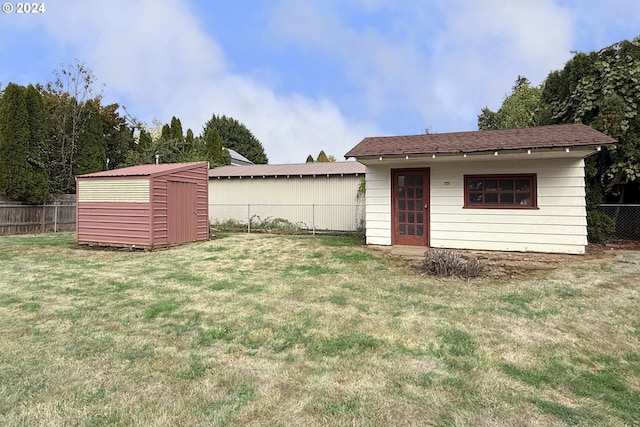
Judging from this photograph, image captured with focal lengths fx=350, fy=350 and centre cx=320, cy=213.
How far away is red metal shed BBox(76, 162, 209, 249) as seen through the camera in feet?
30.5

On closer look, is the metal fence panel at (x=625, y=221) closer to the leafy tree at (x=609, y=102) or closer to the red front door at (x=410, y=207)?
the leafy tree at (x=609, y=102)

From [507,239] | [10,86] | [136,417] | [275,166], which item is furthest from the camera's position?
[275,166]

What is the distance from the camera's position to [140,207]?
932 cm

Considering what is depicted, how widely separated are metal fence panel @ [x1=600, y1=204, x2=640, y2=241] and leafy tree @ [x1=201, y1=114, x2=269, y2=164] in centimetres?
3307

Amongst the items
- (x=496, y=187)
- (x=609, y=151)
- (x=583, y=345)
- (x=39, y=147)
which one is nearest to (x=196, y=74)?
(x=39, y=147)

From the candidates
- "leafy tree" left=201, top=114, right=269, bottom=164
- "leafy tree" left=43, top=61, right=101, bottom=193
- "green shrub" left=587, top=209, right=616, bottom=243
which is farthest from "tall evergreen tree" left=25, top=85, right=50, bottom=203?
"leafy tree" left=201, top=114, right=269, bottom=164

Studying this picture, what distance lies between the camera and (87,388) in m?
2.51

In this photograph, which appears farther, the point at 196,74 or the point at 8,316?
the point at 196,74

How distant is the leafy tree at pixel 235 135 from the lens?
37344 millimetres

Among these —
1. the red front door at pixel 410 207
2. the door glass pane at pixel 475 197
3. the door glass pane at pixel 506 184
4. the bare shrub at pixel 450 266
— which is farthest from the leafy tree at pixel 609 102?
the bare shrub at pixel 450 266

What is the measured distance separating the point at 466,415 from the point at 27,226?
16.7 metres

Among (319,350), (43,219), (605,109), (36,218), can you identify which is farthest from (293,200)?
(319,350)

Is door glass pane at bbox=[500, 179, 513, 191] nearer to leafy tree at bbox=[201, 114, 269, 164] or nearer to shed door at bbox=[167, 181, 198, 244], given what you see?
shed door at bbox=[167, 181, 198, 244]

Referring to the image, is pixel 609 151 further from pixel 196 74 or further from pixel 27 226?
pixel 27 226
